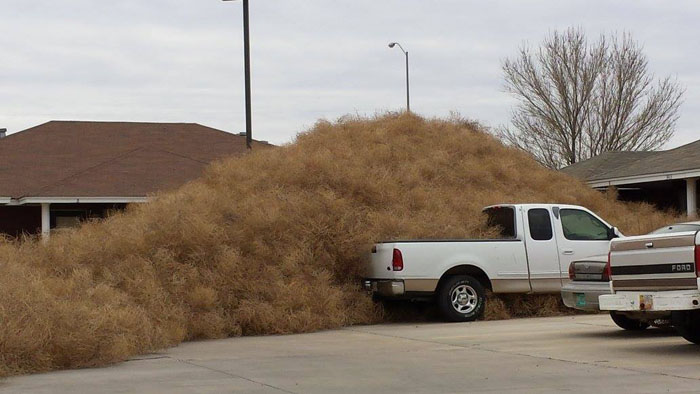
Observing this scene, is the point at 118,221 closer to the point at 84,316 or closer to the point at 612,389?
the point at 84,316

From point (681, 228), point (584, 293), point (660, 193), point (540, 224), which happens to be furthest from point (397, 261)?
point (660, 193)

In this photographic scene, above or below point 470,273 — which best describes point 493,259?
above

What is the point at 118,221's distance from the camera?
1827cm

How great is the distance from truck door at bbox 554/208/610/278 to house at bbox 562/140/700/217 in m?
6.51

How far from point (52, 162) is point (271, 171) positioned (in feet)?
43.1

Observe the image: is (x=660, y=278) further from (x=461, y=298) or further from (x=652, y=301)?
(x=461, y=298)

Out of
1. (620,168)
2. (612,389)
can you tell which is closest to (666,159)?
(620,168)

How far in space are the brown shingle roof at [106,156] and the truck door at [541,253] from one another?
1129 centimetres

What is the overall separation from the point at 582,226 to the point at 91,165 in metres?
17.0

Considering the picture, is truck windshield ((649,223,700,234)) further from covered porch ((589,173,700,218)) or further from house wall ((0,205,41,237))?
house wall ((0,205,41,237))

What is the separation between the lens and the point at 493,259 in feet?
57.9

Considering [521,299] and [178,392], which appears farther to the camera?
[521,299]

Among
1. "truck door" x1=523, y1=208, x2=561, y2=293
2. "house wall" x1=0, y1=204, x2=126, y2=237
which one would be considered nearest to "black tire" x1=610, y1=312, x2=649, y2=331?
"truck door" x1=523, y1=208, x2=561, y2=293

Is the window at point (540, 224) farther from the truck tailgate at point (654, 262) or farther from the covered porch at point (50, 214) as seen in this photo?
the covered porch at point (50, 214)
